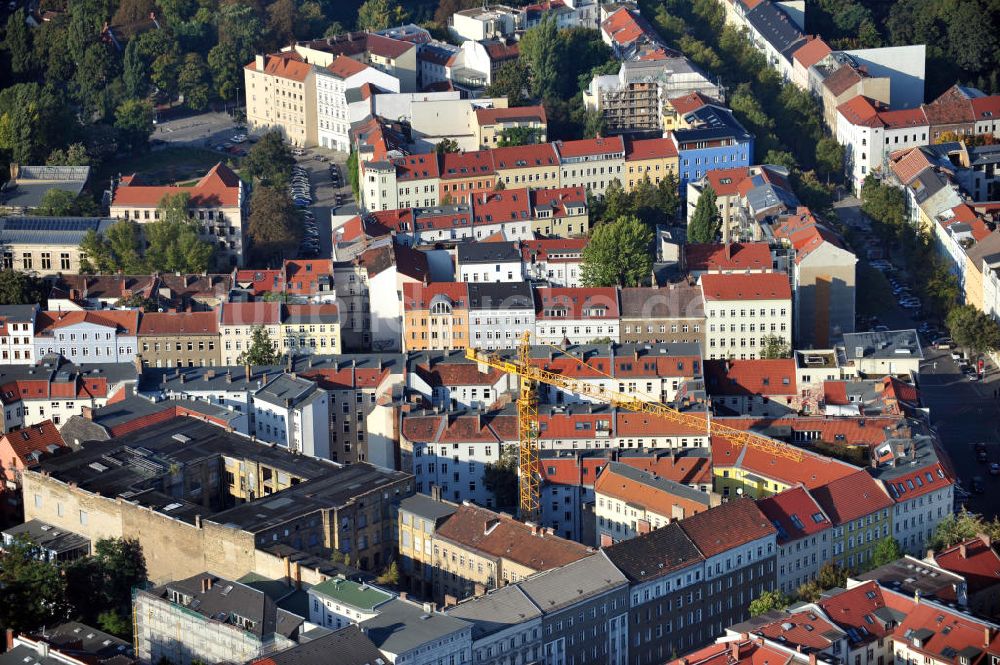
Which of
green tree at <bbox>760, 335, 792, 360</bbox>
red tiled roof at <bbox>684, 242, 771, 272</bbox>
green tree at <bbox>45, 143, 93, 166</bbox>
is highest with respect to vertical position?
green tree at <bbox>45, 143, 93, 166</bbox>

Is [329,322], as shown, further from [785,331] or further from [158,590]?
[158,590]

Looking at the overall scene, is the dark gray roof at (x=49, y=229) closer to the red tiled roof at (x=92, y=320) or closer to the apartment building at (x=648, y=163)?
the red tiled roof at (x=92, y=320)

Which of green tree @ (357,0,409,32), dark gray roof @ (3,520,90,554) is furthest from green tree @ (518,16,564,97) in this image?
dark gray roof @ (3,520,90,554)

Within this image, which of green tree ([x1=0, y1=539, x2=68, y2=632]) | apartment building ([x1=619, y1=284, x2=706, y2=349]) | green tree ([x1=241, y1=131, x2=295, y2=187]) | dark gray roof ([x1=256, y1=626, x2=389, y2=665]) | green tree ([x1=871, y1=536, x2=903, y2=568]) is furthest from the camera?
green tree ([x1=241, y1=131, x2=295, y2=187])

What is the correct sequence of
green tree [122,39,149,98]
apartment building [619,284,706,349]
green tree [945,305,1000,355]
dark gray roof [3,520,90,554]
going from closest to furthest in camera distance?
1. dark gray roof [3,520,90,554]
2. apartment building [619,284,706,349]
3. green tree [945,305,1000,355]
4. green tree [122,39,149,98]

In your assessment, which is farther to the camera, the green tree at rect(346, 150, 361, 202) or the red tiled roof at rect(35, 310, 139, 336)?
the green tree at rect(346, 150, 361, 202)

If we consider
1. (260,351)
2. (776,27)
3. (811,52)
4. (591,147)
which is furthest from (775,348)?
(776,27)

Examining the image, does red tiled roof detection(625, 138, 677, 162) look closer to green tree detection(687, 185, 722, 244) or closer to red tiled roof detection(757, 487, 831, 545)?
green tree detection(687, 185, 722, 244)

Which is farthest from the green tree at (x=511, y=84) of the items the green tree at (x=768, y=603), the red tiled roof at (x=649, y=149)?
the green tree at (x=768, y=603)

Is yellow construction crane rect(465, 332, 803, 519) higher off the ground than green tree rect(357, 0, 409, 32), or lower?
lower
